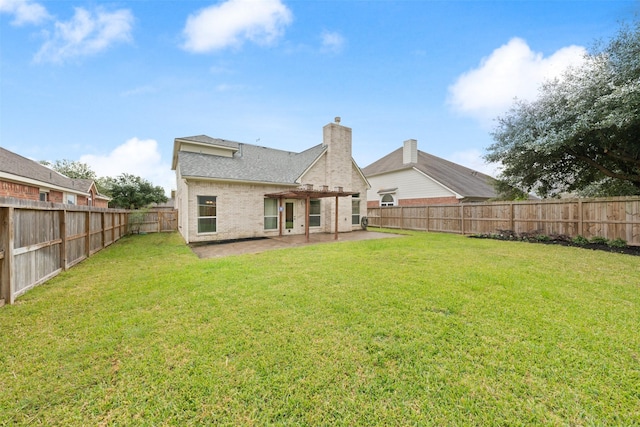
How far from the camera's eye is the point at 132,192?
25016 millimetres

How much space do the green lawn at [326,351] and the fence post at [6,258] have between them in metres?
0.45

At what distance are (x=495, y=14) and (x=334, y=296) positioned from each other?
13.2m

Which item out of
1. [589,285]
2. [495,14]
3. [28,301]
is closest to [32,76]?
[28,301]

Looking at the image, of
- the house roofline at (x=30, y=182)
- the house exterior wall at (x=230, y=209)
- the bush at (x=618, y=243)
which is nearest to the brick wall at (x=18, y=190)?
the house roofline at (x=30, y=182)

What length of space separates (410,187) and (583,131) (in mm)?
12303

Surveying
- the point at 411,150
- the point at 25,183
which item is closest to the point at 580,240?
the point at 411,150

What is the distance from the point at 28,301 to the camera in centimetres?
438

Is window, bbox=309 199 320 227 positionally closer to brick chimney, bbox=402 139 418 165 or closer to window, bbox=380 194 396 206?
window, bbox=380 194 396 206

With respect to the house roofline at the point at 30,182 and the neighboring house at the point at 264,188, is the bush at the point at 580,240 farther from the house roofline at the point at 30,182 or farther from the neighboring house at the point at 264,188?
the house roofline at the point at 30,182

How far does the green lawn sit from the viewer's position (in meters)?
2.08

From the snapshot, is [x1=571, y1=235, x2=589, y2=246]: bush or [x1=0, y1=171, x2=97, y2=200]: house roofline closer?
[x1=571, y1=235, x2=589, y2=246]: bush

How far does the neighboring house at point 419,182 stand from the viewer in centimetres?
1945

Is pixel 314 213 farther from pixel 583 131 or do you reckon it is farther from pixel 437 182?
pixel 583 131

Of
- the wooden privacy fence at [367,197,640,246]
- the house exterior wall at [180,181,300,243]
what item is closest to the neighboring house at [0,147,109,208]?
the house exterior wall at [180,181,300,243]
